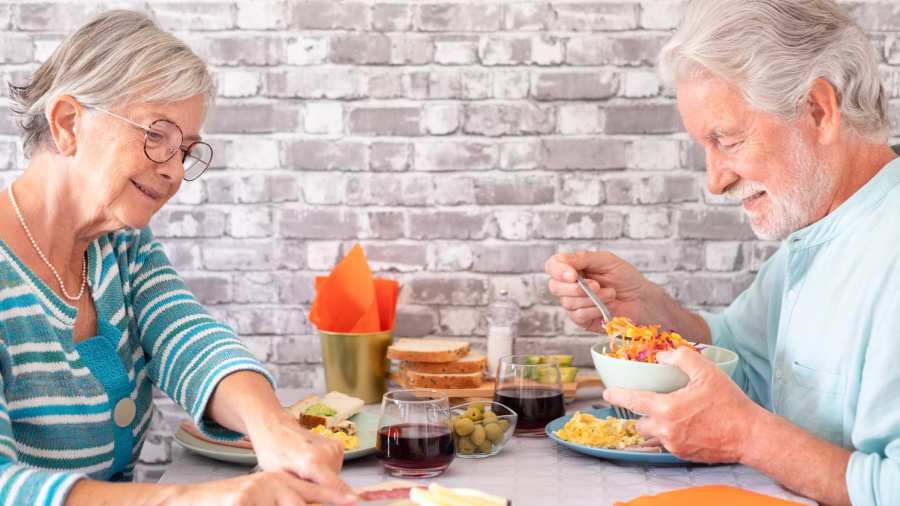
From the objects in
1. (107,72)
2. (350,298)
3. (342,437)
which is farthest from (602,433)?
(107,72)

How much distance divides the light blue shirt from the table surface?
14 cm

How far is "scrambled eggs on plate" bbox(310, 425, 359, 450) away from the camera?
1658 millimetres

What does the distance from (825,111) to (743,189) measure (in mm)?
207

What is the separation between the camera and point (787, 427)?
1496mm

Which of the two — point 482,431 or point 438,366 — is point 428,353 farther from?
point 482,431

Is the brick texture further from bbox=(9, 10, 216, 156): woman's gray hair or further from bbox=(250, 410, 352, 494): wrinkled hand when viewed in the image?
bbox=(250, 410, 352, 494): wrinkled hand

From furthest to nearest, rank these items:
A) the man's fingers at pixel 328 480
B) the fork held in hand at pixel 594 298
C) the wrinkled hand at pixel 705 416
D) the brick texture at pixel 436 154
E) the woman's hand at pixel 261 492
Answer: the brick texture at pixel 436 154, the fork held in hand at pixel 594 298, the wrinkled hand at pixel 705 416, the man's fingers at pixel 328 480, the woman's hand at pixel 261 492

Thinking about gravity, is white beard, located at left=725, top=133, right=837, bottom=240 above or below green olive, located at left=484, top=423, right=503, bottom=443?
above

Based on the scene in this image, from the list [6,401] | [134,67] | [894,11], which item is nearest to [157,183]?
[134,67]

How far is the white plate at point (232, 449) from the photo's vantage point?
1643 mm

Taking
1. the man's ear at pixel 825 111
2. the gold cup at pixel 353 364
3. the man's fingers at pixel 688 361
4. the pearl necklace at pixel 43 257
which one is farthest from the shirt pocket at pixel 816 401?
the pearl necklace at pixel 43 257

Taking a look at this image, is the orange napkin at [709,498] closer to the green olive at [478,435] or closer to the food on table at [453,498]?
the food on table at [453,498]

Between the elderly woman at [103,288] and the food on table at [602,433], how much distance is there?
47 cm

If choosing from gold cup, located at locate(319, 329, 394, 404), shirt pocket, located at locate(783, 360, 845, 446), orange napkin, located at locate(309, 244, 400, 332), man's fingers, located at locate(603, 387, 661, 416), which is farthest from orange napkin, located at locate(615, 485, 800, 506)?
orange napkin, located at locate(309, 244, 400, 332)
